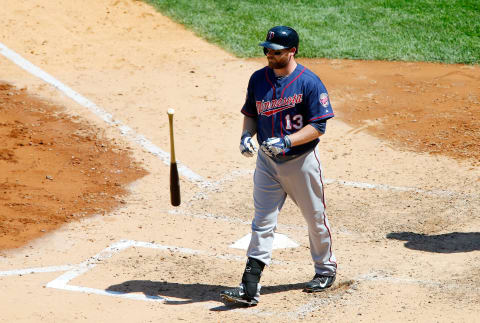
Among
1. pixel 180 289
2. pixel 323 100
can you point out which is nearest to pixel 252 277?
pixel 180 289

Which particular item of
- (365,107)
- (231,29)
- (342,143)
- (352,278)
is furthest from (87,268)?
(231,29)

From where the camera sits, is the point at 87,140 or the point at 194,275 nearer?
the point at 194,275

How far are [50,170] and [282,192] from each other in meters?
3.94

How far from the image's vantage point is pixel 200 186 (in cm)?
921

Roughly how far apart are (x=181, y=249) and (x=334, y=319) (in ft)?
6.76

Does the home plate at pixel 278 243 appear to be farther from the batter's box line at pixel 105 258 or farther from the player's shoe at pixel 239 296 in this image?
the player's shoe at pixel 239 296

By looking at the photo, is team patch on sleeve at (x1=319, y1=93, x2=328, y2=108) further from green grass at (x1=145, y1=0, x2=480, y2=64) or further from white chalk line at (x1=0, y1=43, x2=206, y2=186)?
green grass at (x1=145, y1=0, x2=480, y2=64)

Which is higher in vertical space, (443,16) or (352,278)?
(443,16)

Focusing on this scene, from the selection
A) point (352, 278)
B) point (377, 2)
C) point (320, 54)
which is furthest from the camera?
point (377, 2)

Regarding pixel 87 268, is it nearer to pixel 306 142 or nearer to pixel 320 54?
pixel 306 142

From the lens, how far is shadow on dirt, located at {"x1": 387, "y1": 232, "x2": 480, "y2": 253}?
7.39 metres

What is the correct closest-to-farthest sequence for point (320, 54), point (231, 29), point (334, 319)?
point (334, 319)
point (320, 54)
point (231, 29)

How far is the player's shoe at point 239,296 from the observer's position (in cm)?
633

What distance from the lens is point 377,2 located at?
16.3 m
